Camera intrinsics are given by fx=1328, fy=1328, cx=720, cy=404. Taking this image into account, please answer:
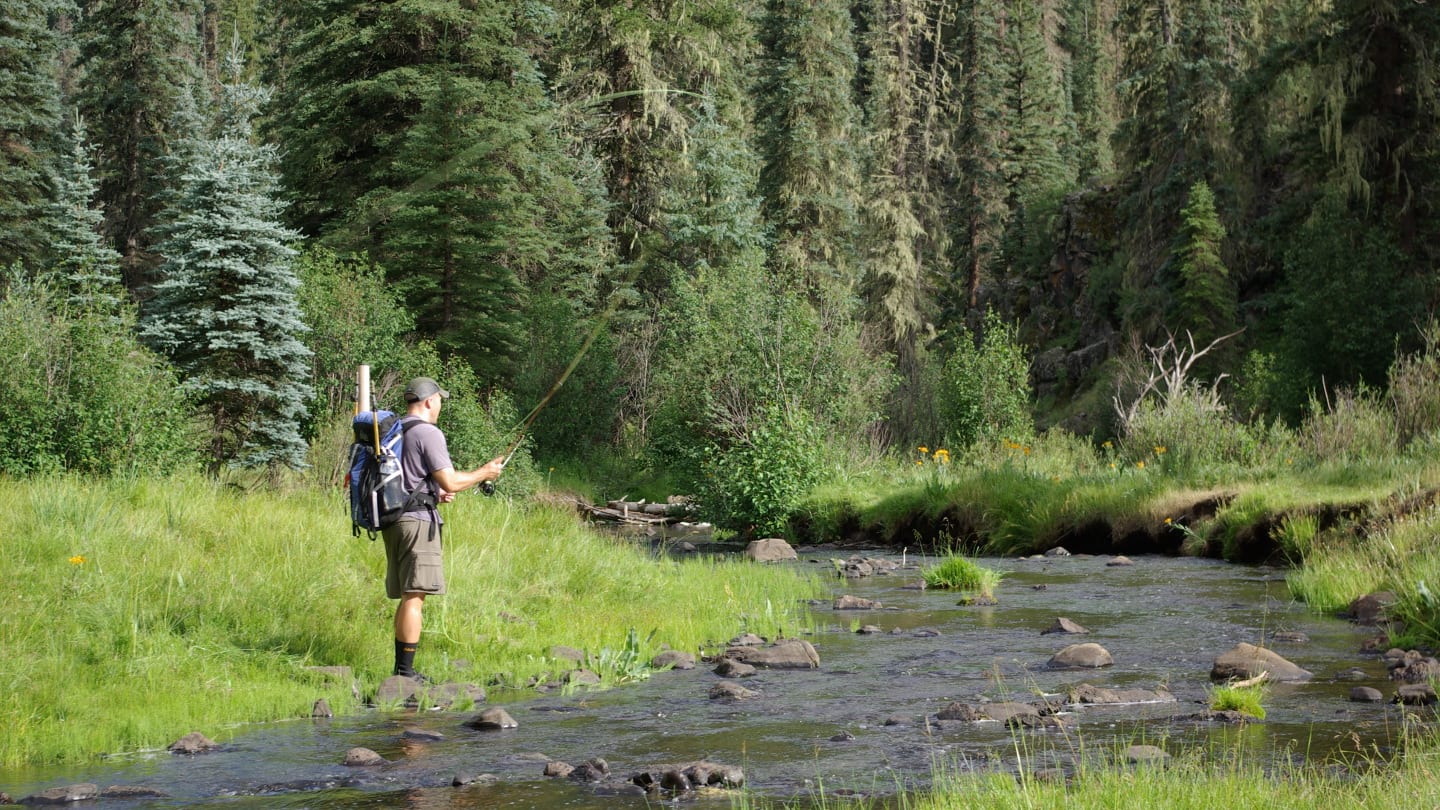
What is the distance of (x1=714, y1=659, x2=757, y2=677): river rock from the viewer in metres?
9.16

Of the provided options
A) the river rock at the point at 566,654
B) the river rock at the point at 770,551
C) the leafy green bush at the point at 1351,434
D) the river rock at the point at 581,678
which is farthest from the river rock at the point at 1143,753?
the leafy green bush at the point at 1351,434

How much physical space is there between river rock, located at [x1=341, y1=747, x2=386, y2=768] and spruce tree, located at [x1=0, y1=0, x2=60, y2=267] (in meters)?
34.6

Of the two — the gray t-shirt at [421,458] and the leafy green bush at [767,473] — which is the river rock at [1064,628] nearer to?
the gray t-shirt at [421,458]

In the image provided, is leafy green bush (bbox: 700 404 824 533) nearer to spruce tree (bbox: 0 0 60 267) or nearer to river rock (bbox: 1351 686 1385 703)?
river rock (bbox: 1351 686 1385 703)

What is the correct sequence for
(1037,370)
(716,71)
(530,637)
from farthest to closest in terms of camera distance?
(1037,370), (716,71), (530,637)

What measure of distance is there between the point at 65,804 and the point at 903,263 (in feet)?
141

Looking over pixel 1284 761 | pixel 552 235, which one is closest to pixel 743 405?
pixel 552 235

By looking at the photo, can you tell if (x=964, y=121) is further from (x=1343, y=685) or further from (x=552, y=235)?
(x=1343, y=685)

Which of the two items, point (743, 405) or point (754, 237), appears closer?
point (743, 405)

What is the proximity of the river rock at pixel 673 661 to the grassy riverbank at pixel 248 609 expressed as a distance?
0.14 meters

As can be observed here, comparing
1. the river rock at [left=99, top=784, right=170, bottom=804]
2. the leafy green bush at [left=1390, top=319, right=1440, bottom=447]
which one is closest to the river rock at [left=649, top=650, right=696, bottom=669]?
the river rock at [left=99, top=784, right=170, bottom=804]

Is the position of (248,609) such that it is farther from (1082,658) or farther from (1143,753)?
(1143,753)

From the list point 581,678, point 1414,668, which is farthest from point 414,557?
point 1414,668

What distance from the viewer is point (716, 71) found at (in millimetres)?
33406
